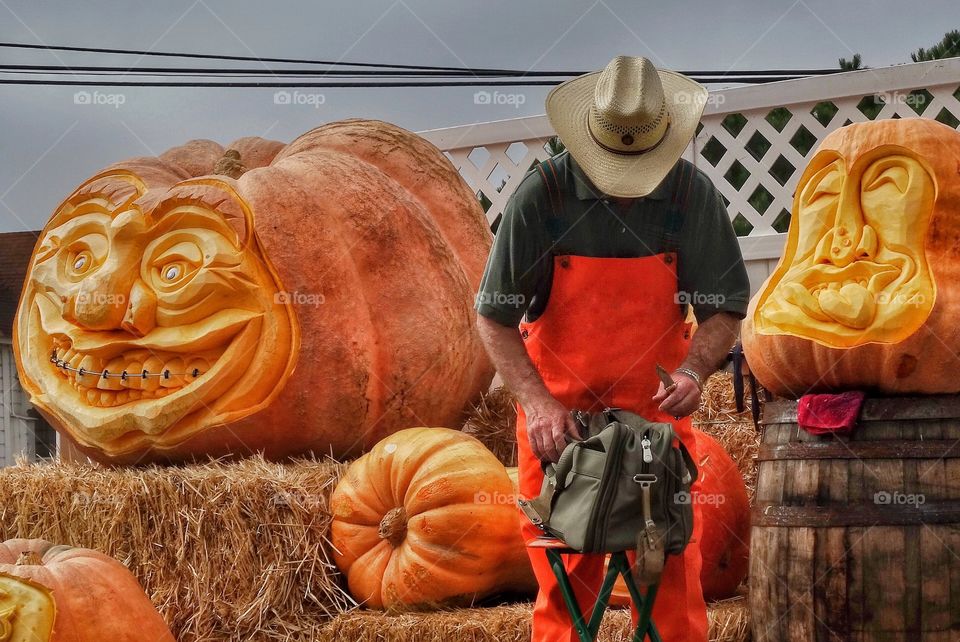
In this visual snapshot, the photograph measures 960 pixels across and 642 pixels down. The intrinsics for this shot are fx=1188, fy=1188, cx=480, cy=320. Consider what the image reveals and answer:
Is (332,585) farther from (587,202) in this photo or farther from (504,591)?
(587,202)

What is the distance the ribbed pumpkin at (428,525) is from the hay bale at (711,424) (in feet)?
2.28

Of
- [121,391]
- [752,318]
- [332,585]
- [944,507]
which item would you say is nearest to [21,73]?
[121,391]

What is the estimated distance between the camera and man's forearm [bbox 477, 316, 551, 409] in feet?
8.83

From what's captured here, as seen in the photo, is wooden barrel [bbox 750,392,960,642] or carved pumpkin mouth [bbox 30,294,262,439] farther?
carved pumpkin mouth [bbox 30,294,262,439]

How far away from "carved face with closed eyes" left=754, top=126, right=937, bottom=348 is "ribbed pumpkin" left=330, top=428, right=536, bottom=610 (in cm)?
106

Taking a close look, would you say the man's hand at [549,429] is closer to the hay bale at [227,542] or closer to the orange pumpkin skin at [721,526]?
the orange pumpkin skin at [721,526]

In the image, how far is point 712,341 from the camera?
2.81 metres

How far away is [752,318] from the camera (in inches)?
147

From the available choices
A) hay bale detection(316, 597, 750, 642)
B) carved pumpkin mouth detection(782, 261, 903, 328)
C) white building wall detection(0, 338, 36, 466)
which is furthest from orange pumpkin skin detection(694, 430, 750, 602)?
white building wall detection(0, 338, 36, 466)

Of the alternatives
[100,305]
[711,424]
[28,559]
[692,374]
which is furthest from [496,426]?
[692,374]

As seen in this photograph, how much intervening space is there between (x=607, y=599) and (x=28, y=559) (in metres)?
1.89

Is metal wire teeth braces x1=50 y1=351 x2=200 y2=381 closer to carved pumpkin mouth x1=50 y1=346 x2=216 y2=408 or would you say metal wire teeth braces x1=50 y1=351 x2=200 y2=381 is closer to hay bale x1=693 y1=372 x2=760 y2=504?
carved pumpkin mouth x1=50 y1=346 x2=216 y2=408

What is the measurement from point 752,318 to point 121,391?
236 centimetres

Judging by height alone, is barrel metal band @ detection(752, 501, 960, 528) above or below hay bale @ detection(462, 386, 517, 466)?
below
